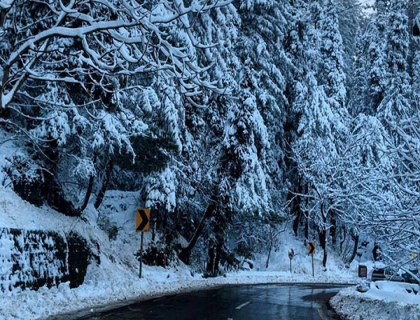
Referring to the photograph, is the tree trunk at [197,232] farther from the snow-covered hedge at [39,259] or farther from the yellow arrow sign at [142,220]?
the snow-covered hedge at [39,259]

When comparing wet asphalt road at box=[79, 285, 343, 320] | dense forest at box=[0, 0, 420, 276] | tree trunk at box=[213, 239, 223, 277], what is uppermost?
dense forest at box=[0, 0, 420, 276]

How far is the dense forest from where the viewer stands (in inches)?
325

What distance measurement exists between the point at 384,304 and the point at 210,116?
15.5 m

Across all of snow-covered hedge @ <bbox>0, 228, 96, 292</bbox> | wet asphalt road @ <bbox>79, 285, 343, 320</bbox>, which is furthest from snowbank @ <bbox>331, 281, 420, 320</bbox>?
snow-covered hedge @ <bbox>0, 228, 96, 292</bbox>

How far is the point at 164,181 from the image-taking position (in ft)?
67.3

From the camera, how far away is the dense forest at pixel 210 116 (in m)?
8.26

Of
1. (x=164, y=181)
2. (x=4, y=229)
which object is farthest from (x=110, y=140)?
(x=164, y=181)

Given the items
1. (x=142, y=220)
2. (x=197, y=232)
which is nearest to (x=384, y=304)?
(x=142, y=220)

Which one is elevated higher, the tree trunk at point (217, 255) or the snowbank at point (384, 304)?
the snowbank at point (384, 304)

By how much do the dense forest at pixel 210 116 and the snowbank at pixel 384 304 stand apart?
1.08 m

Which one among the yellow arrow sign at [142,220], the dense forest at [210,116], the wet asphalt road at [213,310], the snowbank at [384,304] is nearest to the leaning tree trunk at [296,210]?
the dense forest at [210,116]

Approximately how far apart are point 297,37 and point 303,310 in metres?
28.8

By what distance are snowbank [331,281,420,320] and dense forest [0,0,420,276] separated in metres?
1.08

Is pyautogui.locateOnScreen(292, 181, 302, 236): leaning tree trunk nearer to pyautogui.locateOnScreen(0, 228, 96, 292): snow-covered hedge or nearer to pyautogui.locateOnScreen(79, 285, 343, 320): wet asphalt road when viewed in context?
pyautogui.locateOnScreen(79, 285, 343, 320): wet asphalt road
